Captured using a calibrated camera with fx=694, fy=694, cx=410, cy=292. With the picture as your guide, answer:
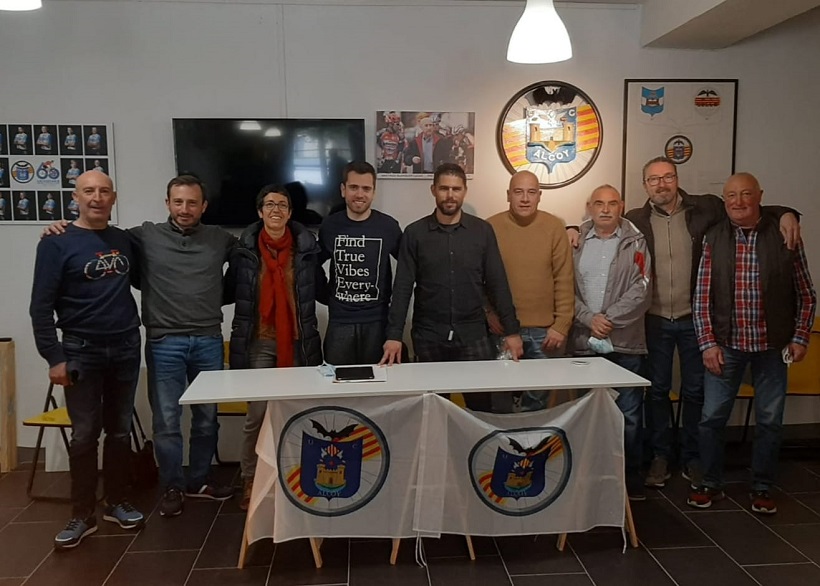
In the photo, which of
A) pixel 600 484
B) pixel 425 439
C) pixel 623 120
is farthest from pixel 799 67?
pixel 425 439

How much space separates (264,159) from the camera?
12.8 ft

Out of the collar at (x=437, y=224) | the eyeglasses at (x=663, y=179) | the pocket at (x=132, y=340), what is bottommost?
the pocket at (x=132, y=340)

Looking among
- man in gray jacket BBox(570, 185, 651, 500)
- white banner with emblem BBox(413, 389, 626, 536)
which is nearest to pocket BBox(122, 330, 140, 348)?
white banner with emblem BBox(413, 389, 626, 536)

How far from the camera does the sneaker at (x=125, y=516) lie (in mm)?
3163

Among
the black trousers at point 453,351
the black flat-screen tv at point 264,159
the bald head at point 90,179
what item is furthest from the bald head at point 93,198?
the black trousers at point 453,351

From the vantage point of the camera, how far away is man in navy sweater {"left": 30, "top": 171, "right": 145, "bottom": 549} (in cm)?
291

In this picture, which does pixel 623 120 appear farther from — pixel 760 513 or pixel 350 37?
pixel 760 513

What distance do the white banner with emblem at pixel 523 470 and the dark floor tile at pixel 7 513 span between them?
6.60ft

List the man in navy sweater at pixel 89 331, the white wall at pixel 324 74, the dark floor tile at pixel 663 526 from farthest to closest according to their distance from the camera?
the white wall at pixel 324 74 < the dark floor tile at pixel 663 526 < the man in navy sweater at pixel 89 331

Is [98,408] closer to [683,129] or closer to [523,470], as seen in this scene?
[523,470]

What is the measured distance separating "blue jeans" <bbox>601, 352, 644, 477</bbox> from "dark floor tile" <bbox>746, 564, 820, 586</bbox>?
0.74m

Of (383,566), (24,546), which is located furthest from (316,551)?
(24,546)

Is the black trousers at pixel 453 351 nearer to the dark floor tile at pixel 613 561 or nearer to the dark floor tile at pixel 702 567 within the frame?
the dark floor tile at pixel 613 561

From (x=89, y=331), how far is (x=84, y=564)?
3.17ft
